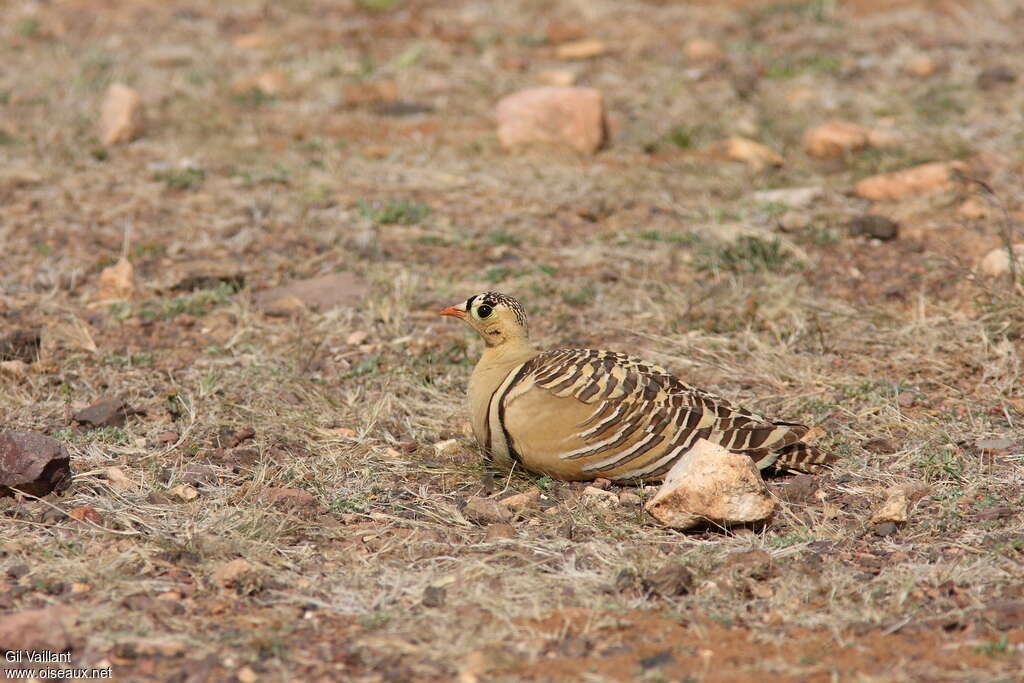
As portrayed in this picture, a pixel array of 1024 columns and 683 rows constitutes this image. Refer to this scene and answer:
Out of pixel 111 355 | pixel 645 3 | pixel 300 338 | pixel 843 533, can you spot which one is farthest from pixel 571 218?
pixel 645 3

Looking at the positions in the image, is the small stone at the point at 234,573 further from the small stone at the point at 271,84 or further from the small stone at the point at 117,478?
the small stone at the point at 271,84

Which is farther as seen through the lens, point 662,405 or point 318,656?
point 662,405

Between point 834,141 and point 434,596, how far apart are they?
5936mm

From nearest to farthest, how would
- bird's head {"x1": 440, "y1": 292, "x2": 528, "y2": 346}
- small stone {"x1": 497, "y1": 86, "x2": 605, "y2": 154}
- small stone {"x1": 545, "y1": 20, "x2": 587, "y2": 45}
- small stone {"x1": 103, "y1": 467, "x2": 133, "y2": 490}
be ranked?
small stone {"x1": 103, "y1": 467, "x2": 133, "y2": 490}, bird's head {"x1": 440, "y1": 292, "x2": 528, "y2": 346}, small stone {"x1": 497, "y1": 86, "x2": 605, "y2": 154}, small stone {"x1": 545, "y1": 20, "x2": 587, "y2": 45}

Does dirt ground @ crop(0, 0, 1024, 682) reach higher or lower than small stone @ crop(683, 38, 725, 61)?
lower

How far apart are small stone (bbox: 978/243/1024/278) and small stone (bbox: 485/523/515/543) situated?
3236mm

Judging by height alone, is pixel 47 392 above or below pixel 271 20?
below

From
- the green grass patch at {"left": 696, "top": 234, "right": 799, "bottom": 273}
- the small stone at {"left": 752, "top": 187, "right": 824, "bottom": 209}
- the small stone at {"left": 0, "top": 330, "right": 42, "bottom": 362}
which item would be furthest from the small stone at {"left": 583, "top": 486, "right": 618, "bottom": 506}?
the small stone at {"left": 752, "top": 187, "right": 824, "bottom": 209}

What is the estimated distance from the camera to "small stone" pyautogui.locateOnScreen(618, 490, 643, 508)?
4547 millimetres

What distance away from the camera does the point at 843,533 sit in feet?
13.8

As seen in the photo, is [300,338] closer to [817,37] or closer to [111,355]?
[111,355]

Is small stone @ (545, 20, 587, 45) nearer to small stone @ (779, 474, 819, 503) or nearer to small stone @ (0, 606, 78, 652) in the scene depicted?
small stone @ (779, 474, 819, 503)

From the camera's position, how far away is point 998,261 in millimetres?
6340

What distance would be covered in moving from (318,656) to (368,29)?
364 inches
